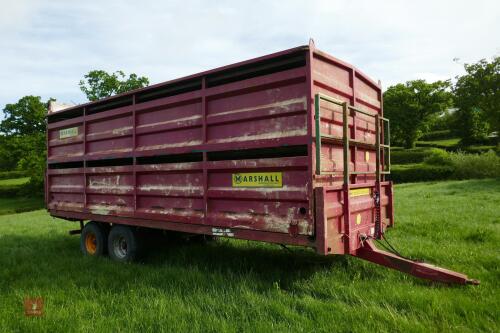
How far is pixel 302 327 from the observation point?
136 inches

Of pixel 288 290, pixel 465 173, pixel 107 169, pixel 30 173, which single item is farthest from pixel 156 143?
pixel 30 173

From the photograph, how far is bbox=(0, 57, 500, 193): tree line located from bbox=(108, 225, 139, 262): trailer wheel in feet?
92.9

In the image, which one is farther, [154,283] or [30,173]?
[30,173]

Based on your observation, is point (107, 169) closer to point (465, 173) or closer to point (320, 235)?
point (320, 235)

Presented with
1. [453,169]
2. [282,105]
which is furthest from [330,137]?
[453,169]

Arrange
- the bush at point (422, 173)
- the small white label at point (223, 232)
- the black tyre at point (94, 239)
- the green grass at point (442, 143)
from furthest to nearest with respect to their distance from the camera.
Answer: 1. the green grass at point (442, 143)
2. the bush at point (422, 173)
3. the black tyre at point (94, 239)
4. the small white label at point (223, 232)

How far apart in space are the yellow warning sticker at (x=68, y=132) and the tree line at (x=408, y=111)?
26461mm

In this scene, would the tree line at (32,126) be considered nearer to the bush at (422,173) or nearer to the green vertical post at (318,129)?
the bush at (422,173)

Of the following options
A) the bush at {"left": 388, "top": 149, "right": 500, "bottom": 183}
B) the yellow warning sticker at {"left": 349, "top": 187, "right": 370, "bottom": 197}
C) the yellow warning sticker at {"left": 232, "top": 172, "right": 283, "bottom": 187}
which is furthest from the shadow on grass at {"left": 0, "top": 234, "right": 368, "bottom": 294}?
the bush at {"left": 388, "top": 149, "right": 500, "bottom": 183}

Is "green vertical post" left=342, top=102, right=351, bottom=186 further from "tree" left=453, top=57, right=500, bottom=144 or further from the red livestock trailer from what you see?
"tree" left=453, top=57, right=500, bottom=144

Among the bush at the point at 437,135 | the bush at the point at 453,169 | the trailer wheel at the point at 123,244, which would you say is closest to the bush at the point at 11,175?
the bush at the point at 453,169

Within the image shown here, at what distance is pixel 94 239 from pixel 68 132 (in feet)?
6.81

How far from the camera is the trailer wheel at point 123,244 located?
620cm

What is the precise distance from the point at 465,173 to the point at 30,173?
108ft
